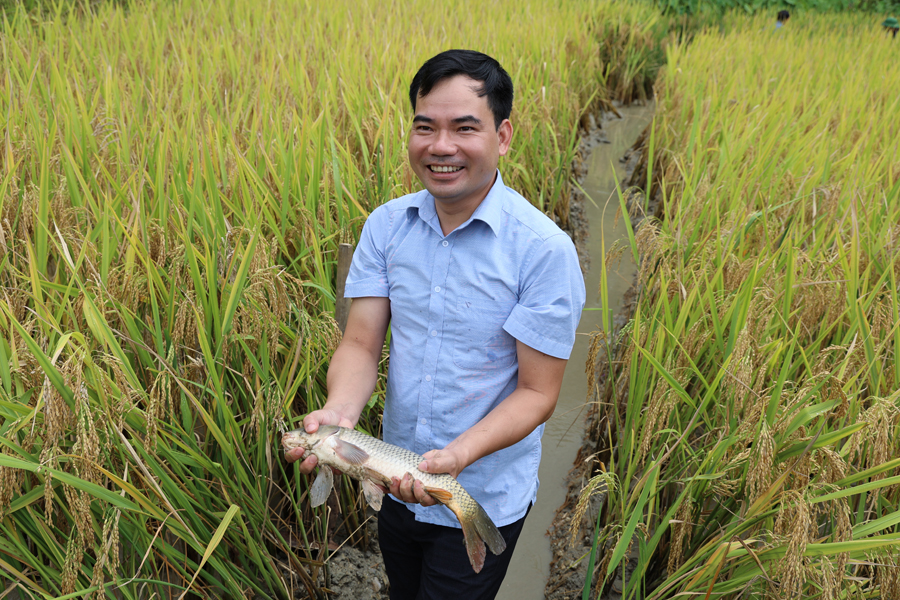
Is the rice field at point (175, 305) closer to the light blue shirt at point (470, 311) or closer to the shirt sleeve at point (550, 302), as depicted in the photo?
the light blue shirt at point (470, 311)

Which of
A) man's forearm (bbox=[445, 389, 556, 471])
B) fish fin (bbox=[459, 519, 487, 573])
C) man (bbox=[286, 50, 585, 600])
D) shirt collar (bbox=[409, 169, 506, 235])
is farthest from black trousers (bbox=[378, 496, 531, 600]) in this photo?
shirt collar (bbox=[409, 169, 506, 235])

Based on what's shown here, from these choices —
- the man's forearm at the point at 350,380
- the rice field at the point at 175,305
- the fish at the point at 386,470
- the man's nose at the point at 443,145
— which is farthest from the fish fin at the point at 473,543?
the man's nose at the point at 443,145

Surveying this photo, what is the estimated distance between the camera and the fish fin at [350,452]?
1.10m

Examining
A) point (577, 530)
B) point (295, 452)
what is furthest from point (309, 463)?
point (577, 530)

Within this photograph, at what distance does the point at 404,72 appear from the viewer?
3.30 meters

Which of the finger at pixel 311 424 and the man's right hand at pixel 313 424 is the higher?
the finger at pixel 311 424

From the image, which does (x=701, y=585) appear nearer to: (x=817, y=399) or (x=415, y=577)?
(x=817, y=399)

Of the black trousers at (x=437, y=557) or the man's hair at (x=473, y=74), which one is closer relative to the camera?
the man's hair at (x=473, y=74)

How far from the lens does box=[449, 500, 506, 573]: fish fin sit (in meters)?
1.08

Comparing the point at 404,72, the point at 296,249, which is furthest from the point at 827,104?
the point at 296,249

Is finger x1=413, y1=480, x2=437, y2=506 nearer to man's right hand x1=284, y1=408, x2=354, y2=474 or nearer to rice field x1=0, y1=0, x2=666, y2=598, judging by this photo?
man's right hand x1=284, y1=408, x2=354, y2=474

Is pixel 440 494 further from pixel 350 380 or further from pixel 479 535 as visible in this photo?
pixel 350 380

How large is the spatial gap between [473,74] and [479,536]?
852 millimetres

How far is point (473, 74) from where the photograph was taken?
1144mm
